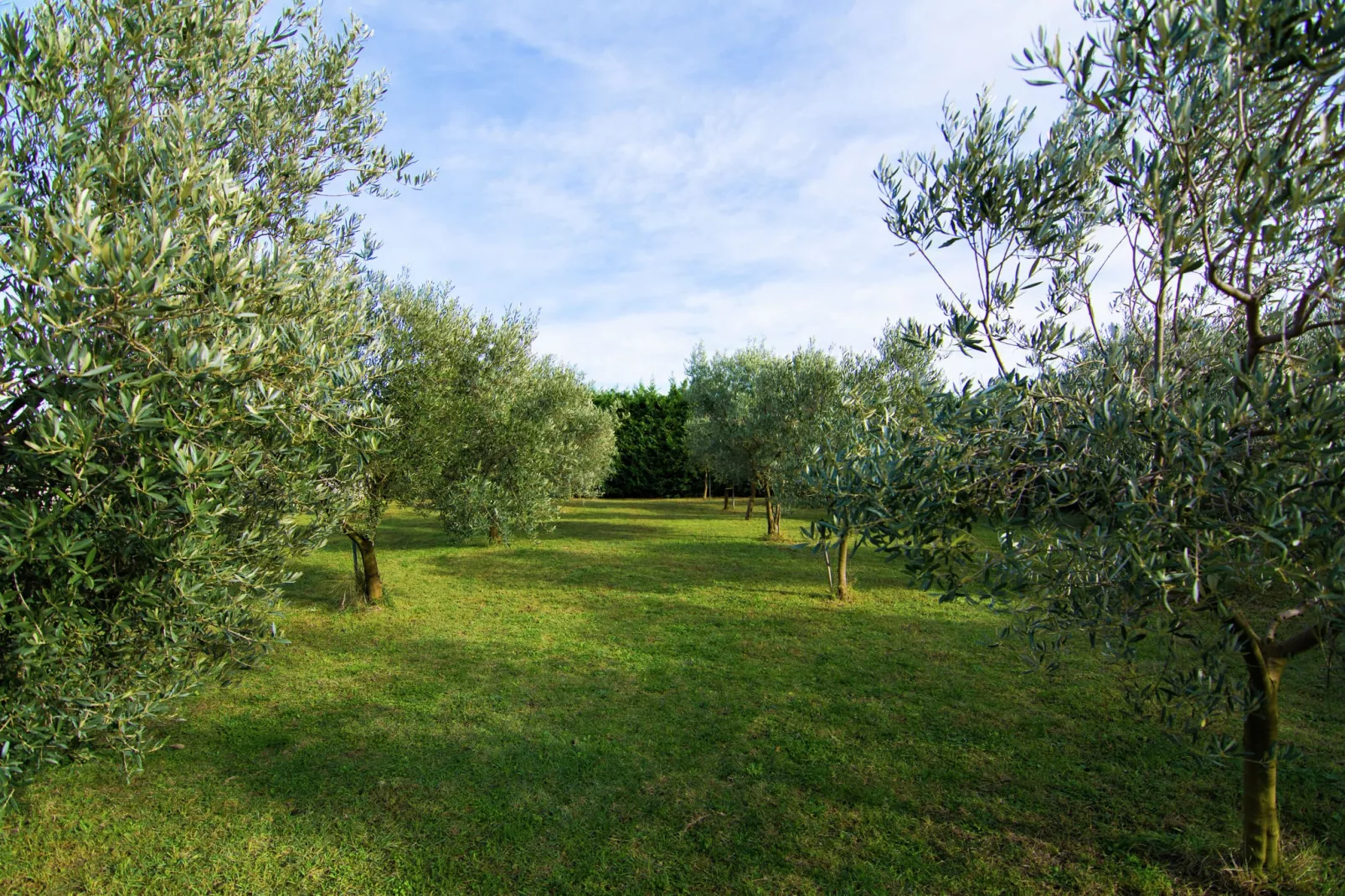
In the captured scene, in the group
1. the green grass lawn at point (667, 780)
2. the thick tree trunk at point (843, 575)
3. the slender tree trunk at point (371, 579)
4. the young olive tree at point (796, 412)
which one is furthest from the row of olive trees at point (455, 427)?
the thick tree trunk at point (843, 575)

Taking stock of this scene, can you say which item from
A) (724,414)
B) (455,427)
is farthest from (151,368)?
(724,414)

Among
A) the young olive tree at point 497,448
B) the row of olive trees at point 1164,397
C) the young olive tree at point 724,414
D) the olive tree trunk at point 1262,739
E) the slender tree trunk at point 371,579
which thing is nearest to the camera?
the row of olive trees at point 1164,397

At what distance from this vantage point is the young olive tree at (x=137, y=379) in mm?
4098

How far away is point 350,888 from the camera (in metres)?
5.82

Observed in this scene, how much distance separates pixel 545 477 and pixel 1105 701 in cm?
1187

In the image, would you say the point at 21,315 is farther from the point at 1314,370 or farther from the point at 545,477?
the point at 545,477

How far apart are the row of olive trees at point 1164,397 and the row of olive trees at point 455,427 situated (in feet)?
26.7

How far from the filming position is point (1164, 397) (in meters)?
3.89

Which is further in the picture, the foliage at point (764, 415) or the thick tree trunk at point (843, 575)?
the foliage at point (764, 415)

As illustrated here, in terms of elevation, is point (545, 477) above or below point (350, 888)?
above

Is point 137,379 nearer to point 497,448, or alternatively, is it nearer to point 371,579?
point 497,448

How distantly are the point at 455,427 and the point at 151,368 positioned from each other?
937 cm

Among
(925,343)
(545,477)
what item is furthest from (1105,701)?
(545,477)

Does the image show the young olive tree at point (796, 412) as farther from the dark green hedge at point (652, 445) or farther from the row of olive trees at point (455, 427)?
the dark green hedge at point (652, 445)
